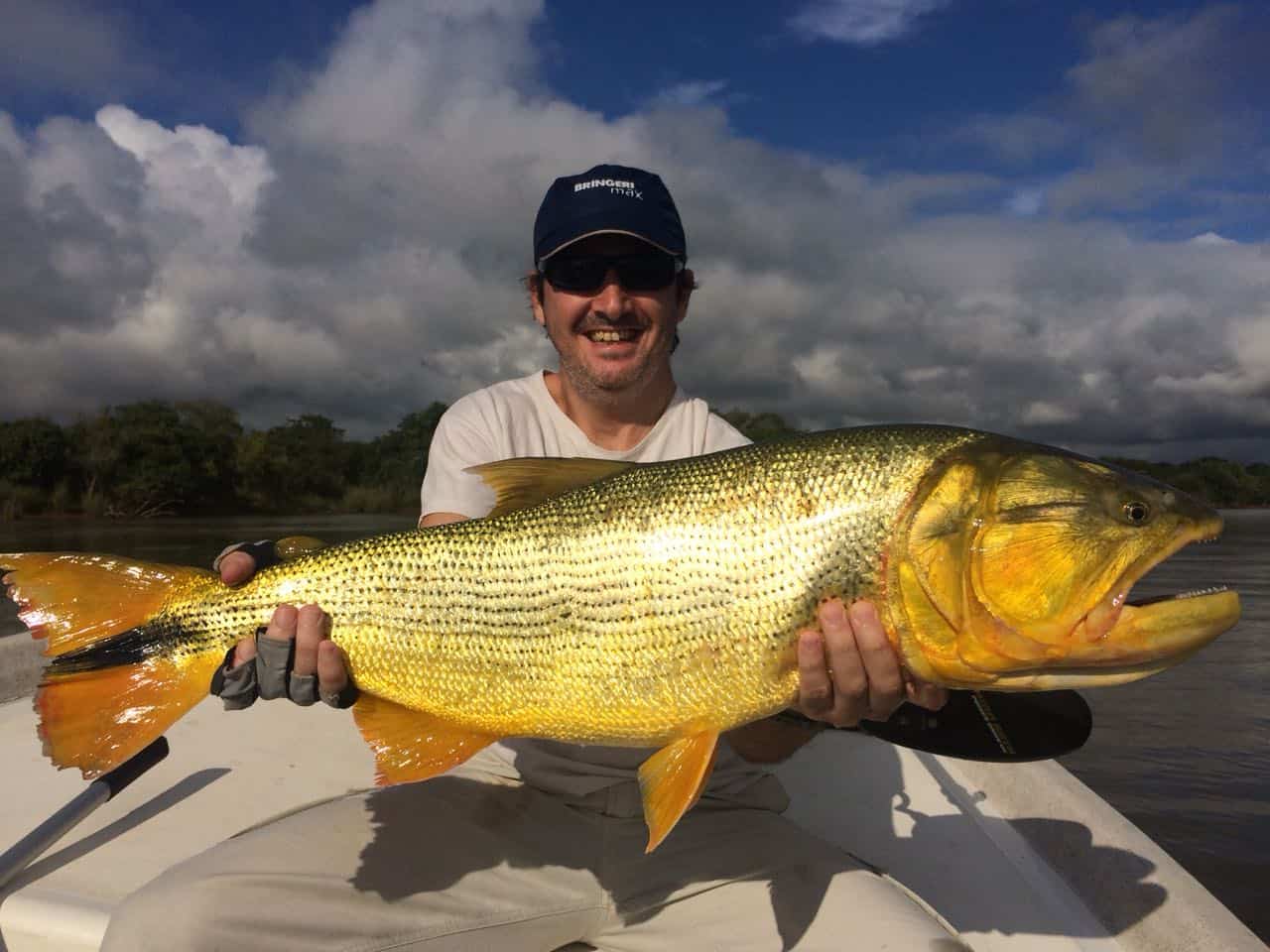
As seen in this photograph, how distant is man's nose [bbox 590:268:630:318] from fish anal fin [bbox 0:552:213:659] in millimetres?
2229

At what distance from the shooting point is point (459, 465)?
13.0 feet

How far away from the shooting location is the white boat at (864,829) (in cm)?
313

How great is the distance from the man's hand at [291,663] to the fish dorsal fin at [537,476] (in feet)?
2.51

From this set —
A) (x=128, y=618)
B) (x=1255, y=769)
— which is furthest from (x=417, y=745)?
(x=1255, y=769)

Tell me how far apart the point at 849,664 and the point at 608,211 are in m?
2.64

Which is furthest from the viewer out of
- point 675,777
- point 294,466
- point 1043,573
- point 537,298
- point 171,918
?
point 294,466

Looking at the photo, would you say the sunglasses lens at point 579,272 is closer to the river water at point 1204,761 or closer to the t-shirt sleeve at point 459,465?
the t-shirt sleeve at point 459,465

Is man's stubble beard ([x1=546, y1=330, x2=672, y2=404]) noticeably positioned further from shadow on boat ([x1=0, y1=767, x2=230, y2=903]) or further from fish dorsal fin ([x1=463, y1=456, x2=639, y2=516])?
shadow on boat ([x1=0, y1=767, x2=230, y2=903])

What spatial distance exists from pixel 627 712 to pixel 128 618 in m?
1.94

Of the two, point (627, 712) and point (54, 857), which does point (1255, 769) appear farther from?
point (54, 857)

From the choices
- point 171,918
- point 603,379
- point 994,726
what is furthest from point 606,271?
point 171,918

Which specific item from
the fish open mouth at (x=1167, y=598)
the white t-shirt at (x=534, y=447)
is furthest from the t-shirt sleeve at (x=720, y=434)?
the fish open mouth at (x=1167, y=598)

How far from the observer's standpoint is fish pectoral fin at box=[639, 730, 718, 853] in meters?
2.53

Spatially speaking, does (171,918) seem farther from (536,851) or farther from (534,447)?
(534,447)
